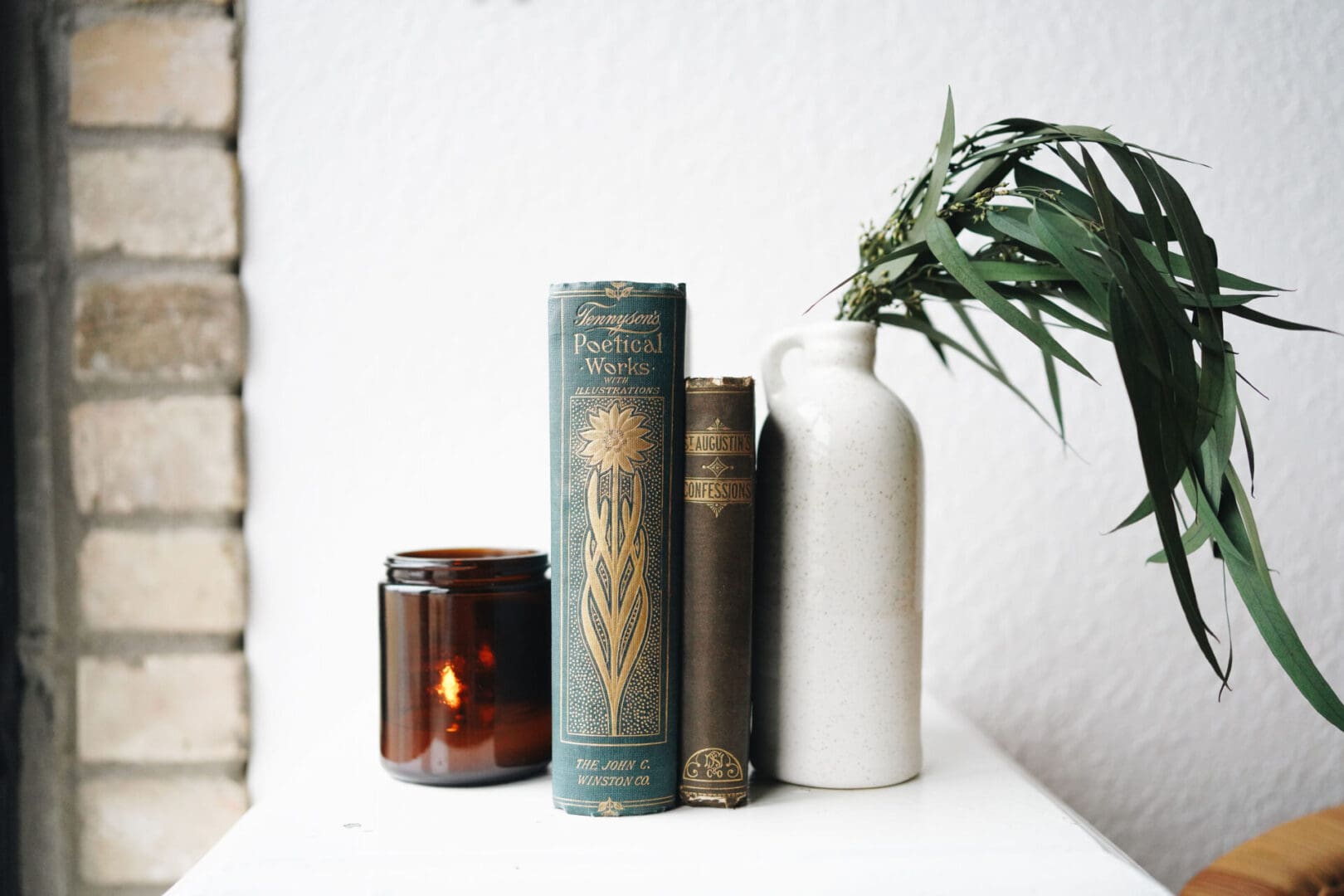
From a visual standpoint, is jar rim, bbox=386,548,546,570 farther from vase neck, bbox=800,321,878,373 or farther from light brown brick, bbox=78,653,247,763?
light brown brick, bbox=78,653,247,763

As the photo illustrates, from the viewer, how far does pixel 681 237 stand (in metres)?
0.99

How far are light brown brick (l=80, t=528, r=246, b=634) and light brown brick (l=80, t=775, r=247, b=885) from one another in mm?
163

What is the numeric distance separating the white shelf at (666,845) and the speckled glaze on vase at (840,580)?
29 millimetres

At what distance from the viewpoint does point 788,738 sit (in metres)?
0.62

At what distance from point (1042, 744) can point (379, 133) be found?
0.93 meters

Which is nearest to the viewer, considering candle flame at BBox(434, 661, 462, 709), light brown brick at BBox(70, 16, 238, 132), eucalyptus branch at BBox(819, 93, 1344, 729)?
eucalyptus branch at BBox(819, 93, 1344, 729)

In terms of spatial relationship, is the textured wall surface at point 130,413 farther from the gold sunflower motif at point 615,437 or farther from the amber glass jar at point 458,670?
the gold sunflower motif at point 615,437

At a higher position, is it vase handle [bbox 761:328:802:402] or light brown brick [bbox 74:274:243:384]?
light brown brick [bbox 74:274:243:384]

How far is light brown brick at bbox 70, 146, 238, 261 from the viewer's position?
0.97 meters

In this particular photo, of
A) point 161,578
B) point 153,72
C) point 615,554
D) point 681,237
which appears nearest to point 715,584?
point 615,554

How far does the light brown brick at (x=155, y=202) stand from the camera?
968mm

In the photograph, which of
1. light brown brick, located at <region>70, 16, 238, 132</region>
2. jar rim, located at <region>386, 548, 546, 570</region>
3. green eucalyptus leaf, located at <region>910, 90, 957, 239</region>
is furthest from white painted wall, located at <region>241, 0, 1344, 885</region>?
green eucalyptus leaf, located at <region>910, 90, 957, 239</region>

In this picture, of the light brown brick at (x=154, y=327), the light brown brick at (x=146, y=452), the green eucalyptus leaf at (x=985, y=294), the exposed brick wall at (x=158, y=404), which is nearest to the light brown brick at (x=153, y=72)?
the exposed brick wall at (x=158, y=404)

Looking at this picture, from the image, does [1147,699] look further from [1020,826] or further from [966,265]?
[966,265]
